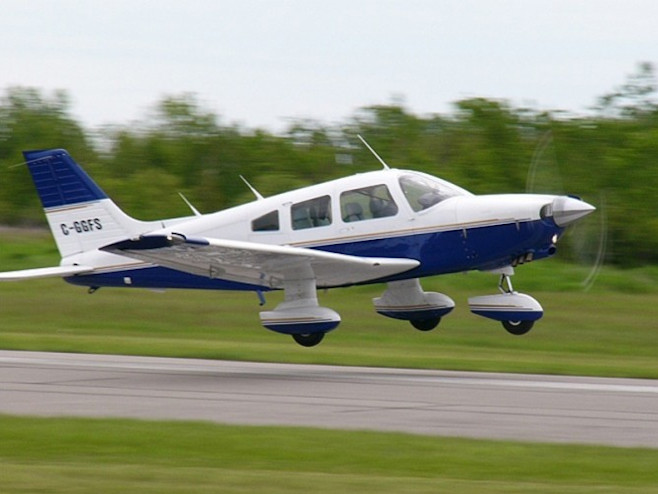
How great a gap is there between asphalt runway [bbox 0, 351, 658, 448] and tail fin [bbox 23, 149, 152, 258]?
195cm

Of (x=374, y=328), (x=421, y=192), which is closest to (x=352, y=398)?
(x=421, y=192)

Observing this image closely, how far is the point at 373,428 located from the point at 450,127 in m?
38.8

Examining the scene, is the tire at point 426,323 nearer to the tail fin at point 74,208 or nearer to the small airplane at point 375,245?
the small airplane at point 375,245

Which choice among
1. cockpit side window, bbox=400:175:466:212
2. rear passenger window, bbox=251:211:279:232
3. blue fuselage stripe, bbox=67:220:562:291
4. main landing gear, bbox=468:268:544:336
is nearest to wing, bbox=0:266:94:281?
rear passenger window, bbox=251:211:279:232

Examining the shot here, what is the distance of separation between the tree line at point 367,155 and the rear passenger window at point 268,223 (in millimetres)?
16184

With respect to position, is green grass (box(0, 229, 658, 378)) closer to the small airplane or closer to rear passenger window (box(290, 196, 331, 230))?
the small airplane

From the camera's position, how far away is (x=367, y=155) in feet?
149

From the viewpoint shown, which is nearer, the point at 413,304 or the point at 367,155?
the point at 413,304

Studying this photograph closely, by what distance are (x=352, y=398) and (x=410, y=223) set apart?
3.72 meters

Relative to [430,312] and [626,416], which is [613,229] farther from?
[626,416]

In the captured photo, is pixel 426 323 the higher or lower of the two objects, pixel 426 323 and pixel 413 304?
the lower

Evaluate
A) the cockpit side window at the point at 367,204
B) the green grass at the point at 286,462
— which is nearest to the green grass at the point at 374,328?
the cockpit side window at the point at 367,204

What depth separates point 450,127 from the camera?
48.5 metres

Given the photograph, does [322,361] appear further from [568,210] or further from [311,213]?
[568,210]
